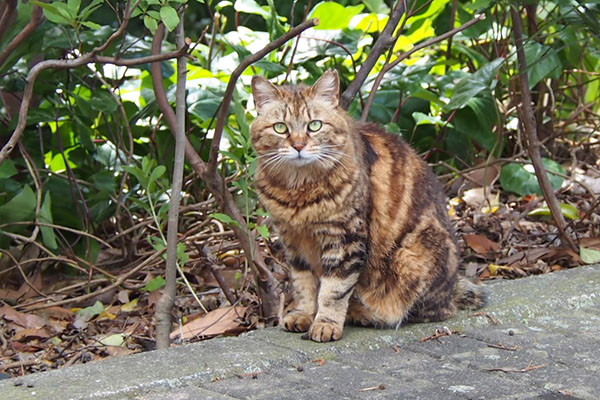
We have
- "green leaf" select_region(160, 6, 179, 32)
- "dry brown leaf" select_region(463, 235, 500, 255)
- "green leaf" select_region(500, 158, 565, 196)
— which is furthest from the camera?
"green leaf" select_region(500, 158, 565, 196)

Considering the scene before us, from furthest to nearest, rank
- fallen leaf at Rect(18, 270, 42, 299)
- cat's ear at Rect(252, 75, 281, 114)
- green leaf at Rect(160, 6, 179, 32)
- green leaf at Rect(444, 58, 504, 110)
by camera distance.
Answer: fallen leaf at Rect(18, 270, 42, 299) < green leaf at Rect(444, 58, 504, 110) < cat's ear at Rect(252, 75, 281, 114) < green leaf at Rect(160, 6, 179, 32)

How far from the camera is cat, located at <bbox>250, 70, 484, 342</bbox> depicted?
333 cm

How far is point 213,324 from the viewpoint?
11.9 feet

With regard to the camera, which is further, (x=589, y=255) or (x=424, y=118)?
(x=424, y=118)

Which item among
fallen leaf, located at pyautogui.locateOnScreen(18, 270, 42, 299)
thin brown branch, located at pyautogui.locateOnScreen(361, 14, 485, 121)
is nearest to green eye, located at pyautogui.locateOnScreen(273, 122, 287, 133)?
thin brown branch, located at pyautogui.locateOnScreen(361, 14, 485, 121)

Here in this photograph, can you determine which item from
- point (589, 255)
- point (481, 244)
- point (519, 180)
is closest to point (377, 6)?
point (519, 180)

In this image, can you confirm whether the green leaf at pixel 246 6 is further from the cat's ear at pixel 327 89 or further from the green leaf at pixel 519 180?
the green leaf at pixel 519 180

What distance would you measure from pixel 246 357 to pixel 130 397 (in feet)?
1.56

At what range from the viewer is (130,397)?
2486 mm

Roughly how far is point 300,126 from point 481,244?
1.67m

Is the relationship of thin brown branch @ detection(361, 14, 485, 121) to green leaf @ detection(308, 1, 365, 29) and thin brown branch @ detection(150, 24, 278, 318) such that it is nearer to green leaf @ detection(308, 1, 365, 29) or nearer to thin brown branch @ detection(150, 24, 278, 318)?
thin brown branch @ detection(150, 24, 278, 318)

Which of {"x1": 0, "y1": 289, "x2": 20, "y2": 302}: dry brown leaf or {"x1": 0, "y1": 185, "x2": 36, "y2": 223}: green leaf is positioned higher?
{"x1": 0, "y1": 185, "x2": 36, "y2": 223}: green leaf

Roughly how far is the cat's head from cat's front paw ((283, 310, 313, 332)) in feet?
1.96

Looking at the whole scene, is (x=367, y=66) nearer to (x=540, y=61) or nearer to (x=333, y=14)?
(x=540, y=61)
